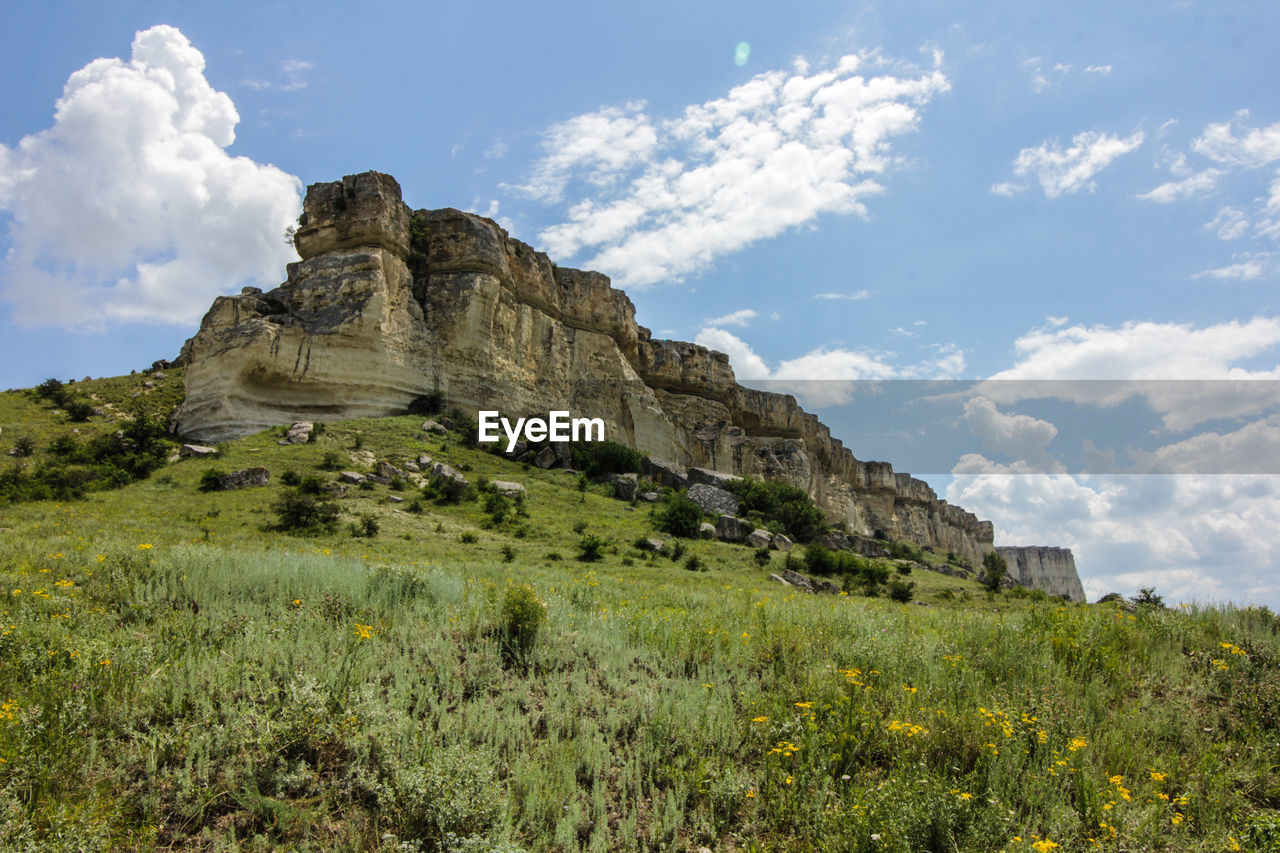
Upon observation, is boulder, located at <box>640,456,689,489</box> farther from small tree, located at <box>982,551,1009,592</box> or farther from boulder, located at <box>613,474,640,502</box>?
small tree, located at <box>982,551,1009,592</box>

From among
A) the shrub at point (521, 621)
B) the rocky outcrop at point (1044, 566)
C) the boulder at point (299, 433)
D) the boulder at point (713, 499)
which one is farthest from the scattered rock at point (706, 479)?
the rocky outcrop at point (1044, 566)

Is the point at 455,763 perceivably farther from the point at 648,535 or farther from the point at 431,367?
the point at 431,367

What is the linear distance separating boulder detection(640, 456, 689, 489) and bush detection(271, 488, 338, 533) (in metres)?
23.1

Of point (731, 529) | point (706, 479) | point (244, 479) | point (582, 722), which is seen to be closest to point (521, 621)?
point (582, 722)

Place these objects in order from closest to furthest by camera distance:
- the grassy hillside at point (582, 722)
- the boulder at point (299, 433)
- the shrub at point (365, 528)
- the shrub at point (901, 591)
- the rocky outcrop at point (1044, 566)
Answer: the grassy hillside at point (582, 722) < the shrub at point (365, 528) < the shrub at point (901, 591) < the boulder at point (299, 433) < the rocky outcrop at point (1044, 566)

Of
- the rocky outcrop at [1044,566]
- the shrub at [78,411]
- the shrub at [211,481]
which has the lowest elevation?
the rocky outcrop at [1044,566]

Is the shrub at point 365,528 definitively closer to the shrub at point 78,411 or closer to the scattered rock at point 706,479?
the scattered rock at point 706,479

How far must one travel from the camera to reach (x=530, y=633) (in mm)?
5984

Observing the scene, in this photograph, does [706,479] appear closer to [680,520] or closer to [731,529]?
[731,529]

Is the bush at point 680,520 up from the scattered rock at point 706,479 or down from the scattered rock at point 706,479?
down

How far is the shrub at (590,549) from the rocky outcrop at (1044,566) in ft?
304

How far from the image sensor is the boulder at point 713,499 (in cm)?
3872

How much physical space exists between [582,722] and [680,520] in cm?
2550

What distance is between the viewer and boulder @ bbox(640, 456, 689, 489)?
140ft
